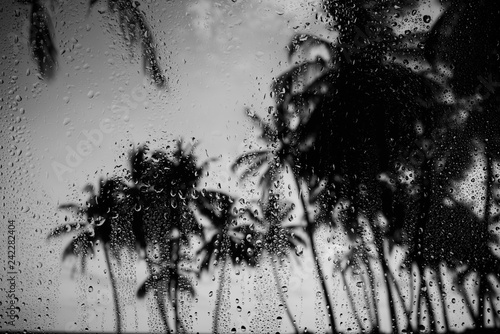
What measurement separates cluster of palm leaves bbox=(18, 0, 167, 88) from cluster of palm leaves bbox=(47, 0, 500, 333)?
0.74 meters

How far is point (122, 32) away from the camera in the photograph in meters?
3.35

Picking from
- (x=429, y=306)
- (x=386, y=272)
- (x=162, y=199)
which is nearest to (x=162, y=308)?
(x=162, y=199)

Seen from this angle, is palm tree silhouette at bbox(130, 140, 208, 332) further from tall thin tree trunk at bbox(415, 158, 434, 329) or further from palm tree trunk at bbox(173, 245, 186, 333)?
tall thin tree trunk at bbox(415, 158, 434, 329)

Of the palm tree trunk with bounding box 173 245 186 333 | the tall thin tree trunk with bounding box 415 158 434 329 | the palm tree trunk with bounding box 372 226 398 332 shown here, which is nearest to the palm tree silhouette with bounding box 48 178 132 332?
the palm tree trunk with bounding box 173 245 186 333

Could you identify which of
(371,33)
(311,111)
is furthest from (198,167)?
(371,33)

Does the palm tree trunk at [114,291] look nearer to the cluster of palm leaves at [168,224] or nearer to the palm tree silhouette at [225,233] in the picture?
the cluster of palm leaves at [168,224]

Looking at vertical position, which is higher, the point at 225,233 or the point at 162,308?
the point at 225,233

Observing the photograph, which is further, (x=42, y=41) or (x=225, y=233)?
(x=225, y=233)

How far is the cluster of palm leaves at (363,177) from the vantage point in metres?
3.68

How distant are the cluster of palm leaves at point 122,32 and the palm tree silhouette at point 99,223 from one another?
95cm

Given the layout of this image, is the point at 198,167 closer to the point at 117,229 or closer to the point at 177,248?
the point at 117,229

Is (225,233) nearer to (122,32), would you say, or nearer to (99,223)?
(99,223)

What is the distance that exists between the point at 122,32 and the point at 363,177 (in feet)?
8.72

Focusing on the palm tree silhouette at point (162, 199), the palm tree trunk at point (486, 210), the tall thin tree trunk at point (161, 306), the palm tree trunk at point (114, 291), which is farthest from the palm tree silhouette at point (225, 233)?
the palm tree trunk at point (486, 210)
